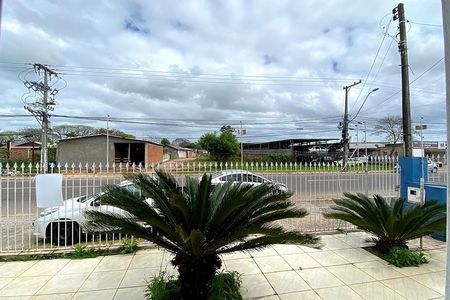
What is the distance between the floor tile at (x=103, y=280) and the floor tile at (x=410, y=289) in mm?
4333

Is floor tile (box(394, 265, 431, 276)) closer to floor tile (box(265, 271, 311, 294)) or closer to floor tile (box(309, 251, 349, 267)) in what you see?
floor tile (box(309, 251, 349, 267))

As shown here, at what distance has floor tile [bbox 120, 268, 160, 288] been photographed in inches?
184

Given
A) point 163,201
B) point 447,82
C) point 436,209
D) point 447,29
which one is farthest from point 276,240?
point 436,209

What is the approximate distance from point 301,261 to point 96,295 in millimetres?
3606

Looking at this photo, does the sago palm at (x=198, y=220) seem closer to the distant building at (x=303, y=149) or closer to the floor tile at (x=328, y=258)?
the floor tile at (x=328, y=258)

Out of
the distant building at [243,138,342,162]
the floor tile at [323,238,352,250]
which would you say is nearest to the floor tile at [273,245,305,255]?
the floor tile at [323,238,352,250]

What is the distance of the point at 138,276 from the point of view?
16.3 feet

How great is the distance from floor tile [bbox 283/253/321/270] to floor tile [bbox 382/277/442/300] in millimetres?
1197

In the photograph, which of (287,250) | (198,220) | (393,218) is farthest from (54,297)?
(393,218)

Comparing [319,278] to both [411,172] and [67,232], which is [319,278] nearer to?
[411,172]

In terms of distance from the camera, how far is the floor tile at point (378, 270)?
4.90 m

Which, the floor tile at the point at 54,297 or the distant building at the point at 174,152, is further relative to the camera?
the distant building at the point at 174,152

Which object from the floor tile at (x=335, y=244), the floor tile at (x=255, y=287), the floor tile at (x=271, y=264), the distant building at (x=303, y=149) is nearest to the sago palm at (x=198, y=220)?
the floor tile at (x=255, y=287)

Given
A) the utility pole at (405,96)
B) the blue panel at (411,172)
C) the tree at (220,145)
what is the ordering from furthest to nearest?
1. the tree at (220,145)
2. the utility pole at (405,96)
3. the blue panel at (411,172)
